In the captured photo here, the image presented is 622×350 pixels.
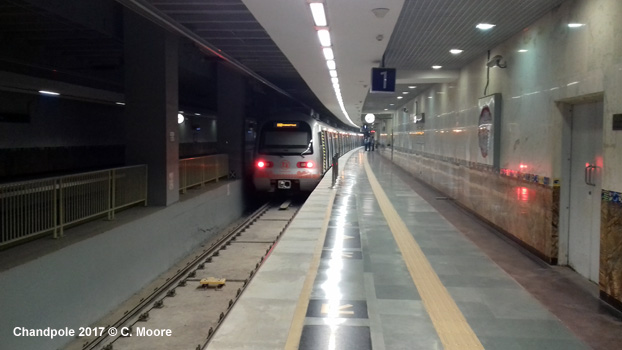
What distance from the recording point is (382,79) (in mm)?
10945

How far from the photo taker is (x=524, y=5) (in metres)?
6.38

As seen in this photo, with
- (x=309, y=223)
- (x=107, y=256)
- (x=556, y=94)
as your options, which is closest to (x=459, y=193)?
(x=309, y=223)

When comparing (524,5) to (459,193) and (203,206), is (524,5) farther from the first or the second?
(203,206)

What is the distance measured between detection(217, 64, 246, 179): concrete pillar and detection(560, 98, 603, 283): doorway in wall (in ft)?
34.7

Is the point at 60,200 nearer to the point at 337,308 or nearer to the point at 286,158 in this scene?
the point at 337,308

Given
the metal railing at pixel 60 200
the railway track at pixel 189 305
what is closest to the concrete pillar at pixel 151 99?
the metal railing at pixel 60 200

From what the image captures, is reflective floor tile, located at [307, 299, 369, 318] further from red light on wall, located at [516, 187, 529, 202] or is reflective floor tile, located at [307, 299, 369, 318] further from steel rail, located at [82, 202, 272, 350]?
red light on wall, located at [516, 187, 529, 202]

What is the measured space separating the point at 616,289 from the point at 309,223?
4683 mm

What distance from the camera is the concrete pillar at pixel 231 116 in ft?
50.6

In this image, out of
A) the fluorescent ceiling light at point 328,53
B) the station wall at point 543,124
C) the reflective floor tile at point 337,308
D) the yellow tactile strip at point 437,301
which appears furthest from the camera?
the fluorescent ceiling light at point 328,53

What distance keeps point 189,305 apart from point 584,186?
527cm

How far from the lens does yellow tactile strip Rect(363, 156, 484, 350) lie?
357 cm

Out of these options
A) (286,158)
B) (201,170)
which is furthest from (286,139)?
(201,170)

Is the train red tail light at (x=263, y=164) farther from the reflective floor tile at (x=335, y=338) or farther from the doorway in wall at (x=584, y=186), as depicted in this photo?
the reflective floor tile at (x=335, y=338)
